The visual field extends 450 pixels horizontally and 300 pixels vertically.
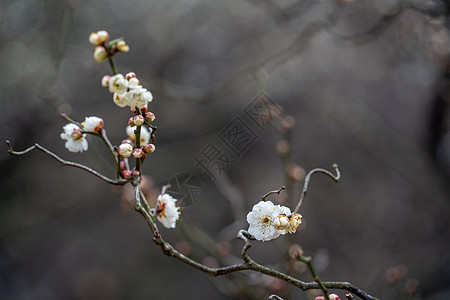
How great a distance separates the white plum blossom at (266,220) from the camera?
506 millimetres

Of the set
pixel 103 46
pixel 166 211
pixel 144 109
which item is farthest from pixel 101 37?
pixel 166 211

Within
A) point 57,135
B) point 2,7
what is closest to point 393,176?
point 57,135

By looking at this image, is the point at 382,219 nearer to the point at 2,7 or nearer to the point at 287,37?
the point at 287,37

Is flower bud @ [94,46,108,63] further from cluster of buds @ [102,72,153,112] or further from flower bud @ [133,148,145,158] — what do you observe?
flower bud @ [133,148,145,158]

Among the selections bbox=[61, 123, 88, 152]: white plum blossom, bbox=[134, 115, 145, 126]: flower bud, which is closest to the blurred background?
A: bbox=[61, 123, 88, 152]: white plum blossom

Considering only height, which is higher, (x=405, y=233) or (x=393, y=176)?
(x=393, y=176)

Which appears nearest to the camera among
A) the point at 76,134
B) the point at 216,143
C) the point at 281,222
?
the point at 281,222

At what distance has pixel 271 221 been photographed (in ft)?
1.67

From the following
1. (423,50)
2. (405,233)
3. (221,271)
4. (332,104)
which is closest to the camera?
(221,271)

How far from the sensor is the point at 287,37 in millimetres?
2166

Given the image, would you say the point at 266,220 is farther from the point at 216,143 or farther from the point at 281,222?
the point at 216,143

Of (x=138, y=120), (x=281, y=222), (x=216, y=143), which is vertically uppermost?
(x=216, y=143)

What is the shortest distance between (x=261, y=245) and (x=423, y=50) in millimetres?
1198

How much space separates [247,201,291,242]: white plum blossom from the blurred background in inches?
42.6
